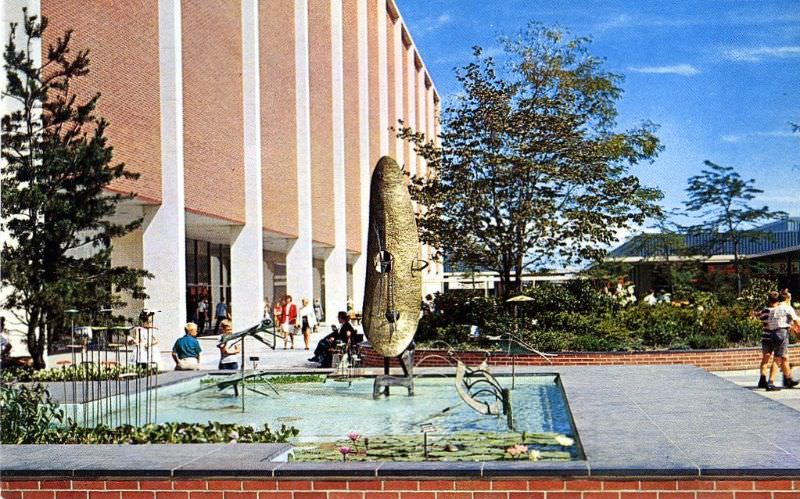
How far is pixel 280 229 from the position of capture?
34.3m

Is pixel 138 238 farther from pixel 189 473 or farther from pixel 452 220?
pixel 189 473

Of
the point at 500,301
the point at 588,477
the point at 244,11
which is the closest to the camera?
the point at 588,477

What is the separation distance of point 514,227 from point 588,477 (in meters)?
15.2

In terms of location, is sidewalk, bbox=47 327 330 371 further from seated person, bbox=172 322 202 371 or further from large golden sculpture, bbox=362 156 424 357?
large golden sculpture, bbox=362 156 424 357

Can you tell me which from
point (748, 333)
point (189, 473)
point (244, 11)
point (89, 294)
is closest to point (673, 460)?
point (189, 473)

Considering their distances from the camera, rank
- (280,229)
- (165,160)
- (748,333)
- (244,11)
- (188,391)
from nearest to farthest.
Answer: (188,391)
(748,333)
(165,160)
(244,11)
(280,229)

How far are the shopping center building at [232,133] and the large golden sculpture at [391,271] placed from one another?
8.91 meters

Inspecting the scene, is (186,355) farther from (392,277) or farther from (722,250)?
(722,250)

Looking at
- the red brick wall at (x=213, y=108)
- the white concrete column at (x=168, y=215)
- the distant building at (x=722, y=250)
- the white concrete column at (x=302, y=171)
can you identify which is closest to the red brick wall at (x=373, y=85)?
the white concrete column at (x=302, y=171)

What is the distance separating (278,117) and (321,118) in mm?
5781

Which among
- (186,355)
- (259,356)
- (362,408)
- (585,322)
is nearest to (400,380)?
(362,408)

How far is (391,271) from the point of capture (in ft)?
39.4

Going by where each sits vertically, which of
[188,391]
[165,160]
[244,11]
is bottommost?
[188,391]

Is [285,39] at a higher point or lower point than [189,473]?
higher
